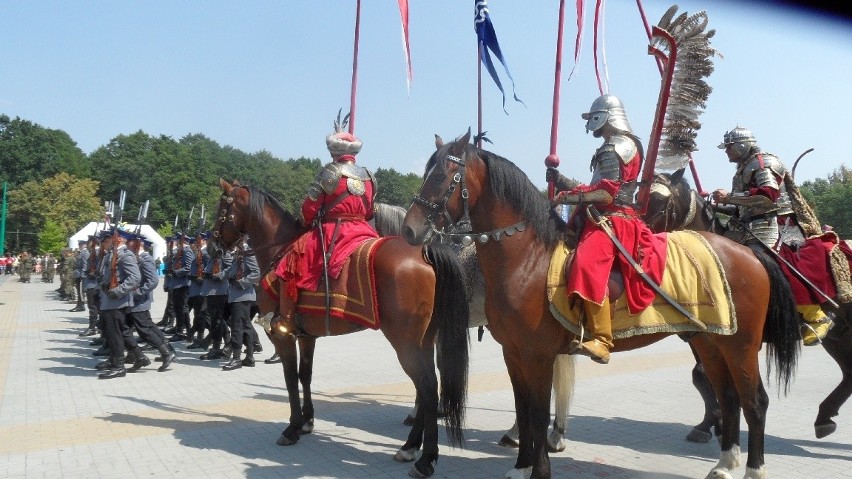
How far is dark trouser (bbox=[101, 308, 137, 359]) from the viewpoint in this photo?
32.6 feet

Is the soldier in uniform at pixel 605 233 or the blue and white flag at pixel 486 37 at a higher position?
the blue and white flag at pixel 486 37

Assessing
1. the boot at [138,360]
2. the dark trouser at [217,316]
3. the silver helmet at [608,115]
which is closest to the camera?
the silver helmet at [608,115]

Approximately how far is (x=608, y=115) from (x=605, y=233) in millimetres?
946

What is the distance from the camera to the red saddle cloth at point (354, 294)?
19.7 ft

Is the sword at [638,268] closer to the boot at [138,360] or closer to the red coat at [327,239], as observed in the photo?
the red coat at [327,239]

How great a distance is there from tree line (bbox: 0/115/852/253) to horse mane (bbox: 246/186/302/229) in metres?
48.2

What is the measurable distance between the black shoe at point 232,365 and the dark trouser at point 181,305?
349cm

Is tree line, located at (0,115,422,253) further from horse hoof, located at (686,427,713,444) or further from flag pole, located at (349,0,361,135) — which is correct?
horse hoof, located at (686,427,713,444)

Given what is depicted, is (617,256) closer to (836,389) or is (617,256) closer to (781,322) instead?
(781,322)

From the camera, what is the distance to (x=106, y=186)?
8038cm

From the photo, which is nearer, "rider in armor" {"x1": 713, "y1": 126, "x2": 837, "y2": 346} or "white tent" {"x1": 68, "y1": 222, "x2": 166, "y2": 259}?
"rider in armor" {"x1": 713, "y1": 126, "x2": 837, "y2": 346}

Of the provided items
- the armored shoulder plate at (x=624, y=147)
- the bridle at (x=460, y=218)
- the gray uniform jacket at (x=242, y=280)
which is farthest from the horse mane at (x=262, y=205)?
the armored shoulder plate at (x=624, y=147)

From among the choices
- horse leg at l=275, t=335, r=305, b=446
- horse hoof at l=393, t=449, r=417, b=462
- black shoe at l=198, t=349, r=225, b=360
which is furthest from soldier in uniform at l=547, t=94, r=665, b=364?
black shoe at l=198, t=349, r=225, b=360

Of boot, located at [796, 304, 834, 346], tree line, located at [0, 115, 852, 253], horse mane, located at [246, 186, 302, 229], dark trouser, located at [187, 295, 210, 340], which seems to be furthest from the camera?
tree line, located at [0, 115, 852, 253]
